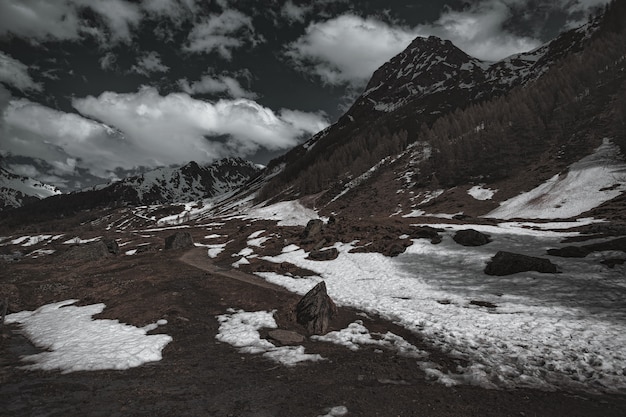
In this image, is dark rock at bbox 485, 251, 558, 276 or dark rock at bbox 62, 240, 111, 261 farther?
dark rock at bbox 62, 240, 111, 261

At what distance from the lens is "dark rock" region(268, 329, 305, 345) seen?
15148 mm

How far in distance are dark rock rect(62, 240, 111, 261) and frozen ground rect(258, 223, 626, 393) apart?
127 feet

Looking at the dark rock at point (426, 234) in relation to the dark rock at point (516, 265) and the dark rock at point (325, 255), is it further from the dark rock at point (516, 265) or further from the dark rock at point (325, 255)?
the dark rock at point (516, 265)

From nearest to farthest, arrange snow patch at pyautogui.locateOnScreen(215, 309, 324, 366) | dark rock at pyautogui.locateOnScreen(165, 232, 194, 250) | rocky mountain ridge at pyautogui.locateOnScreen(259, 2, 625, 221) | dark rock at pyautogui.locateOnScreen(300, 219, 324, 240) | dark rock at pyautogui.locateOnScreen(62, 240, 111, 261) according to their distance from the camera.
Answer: snow patch at pyautogui.locateOnScreen(215, 309, 324, 366) < dark rock at pyautogui.locateOnScreen(300, 219, 324, 240) < dark rock at pyautogui.locateOnScreen(62, 240, 111, 261) < dark rock at pyautogui.locateOnScreen(165, 232, 194, 250) < rocky mountain ridge at pyautogui.locateOnScreen(259, 2, 625, 221)

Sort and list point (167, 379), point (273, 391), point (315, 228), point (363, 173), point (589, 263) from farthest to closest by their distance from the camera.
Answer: point (363, 173) < point (315, 228) < point (589, 263) < point (167, 379) < point (273, 391)

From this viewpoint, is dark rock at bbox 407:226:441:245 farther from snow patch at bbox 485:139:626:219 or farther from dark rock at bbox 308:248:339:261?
snow patch at bbox 485:139:626:219

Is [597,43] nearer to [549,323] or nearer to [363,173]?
[363,173]

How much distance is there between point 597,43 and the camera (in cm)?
17400

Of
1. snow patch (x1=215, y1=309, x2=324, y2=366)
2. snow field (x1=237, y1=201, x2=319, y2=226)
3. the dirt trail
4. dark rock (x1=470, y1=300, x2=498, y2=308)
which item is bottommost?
the dirt trail

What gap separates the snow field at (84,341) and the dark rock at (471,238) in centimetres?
2928

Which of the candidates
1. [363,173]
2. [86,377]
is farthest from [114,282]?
[363,173]

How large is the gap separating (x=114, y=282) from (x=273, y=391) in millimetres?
27221

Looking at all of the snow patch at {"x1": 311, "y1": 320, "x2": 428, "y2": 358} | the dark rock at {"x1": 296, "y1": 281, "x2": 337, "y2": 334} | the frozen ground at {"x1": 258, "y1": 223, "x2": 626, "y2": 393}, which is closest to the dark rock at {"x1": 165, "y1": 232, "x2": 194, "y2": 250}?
the frozen ground at {"x1": 258, "y1": 223, "x2": 626, "y2": 393}

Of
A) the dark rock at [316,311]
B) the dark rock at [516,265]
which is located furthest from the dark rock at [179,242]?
the dark rock at [516,265]
